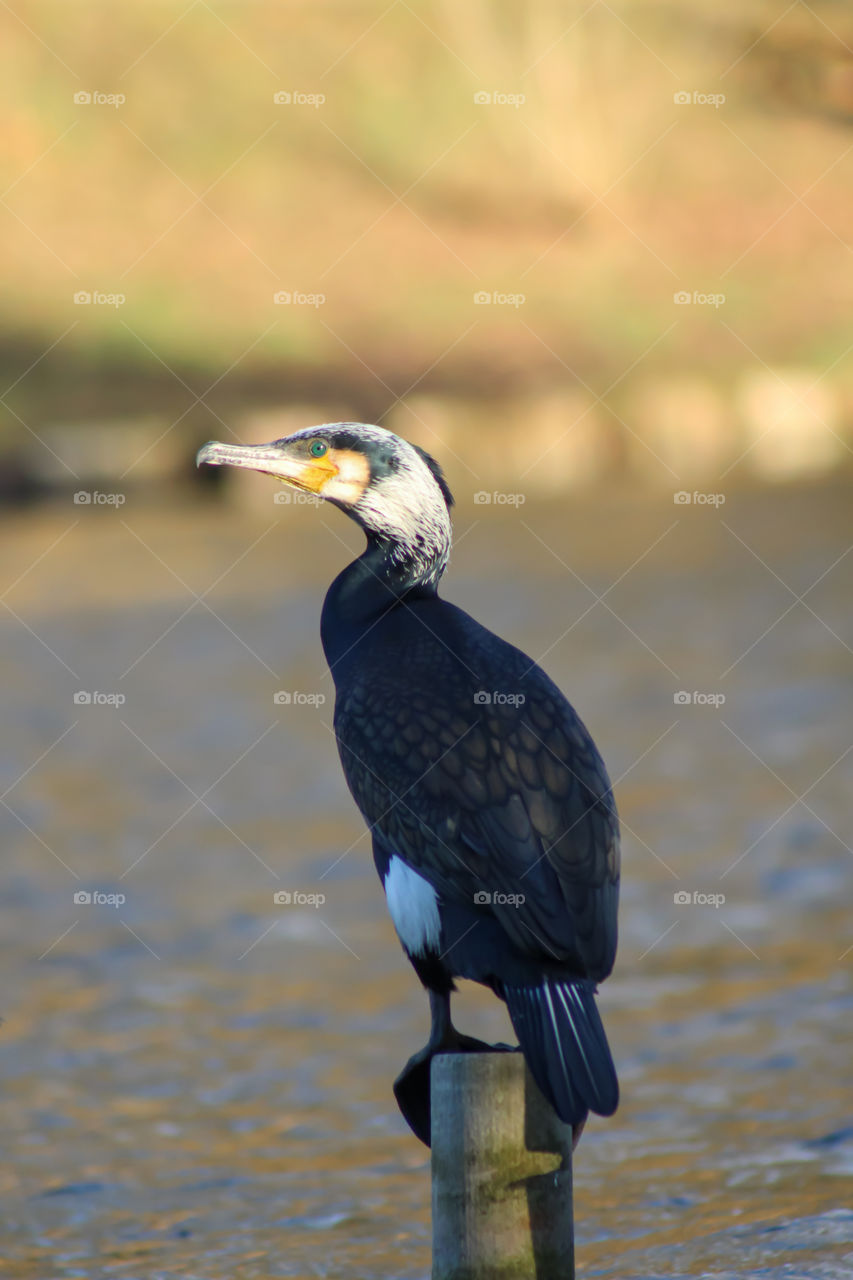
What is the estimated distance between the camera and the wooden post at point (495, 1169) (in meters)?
2.78

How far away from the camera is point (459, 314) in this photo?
25797 millimetres

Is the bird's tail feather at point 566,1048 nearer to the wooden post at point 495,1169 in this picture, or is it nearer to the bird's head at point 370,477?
the wooden post at point 495,1169

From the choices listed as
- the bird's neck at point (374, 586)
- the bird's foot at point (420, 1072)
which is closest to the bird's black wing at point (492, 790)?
the bird's neck at point (374, 586)

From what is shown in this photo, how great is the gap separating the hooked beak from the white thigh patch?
0.76 meters

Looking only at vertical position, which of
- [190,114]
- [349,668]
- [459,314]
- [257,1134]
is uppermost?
[190,114]

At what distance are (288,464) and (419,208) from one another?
25661mm

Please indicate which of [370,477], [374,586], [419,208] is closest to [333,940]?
[374,586]

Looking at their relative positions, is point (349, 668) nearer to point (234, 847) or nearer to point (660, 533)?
point (234, 847)

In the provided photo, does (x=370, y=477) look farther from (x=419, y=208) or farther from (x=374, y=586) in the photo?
(x=419, y=208)

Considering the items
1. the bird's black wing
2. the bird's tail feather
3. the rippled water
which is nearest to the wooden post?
the bird's tail feather

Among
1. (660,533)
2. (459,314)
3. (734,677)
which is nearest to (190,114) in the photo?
(459,314)

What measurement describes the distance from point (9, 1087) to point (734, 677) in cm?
593

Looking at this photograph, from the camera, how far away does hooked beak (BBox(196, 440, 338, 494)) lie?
3326 mm

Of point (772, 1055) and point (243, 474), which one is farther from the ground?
point (243, 474)
